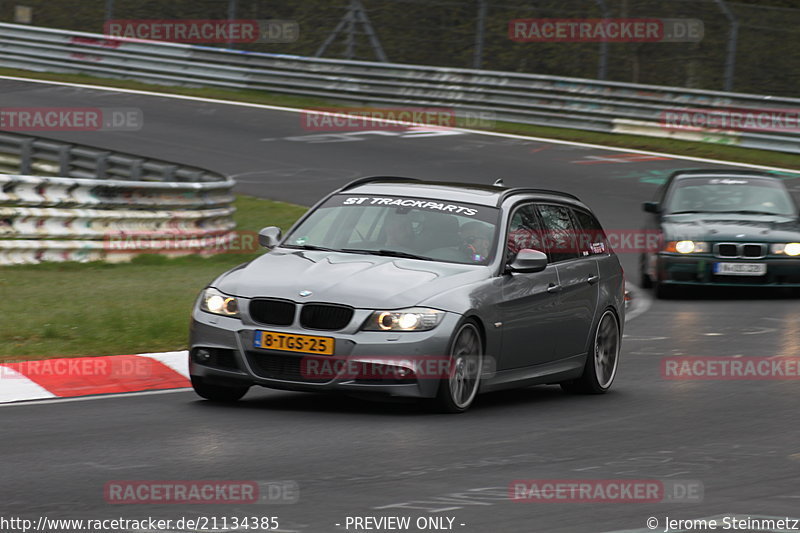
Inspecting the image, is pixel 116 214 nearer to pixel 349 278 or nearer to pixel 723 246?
pixel 723 246

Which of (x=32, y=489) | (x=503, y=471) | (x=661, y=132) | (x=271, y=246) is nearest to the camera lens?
(x=32, y=489)

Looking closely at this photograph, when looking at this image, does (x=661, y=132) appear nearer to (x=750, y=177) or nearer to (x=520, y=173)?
(x=520, y=173)

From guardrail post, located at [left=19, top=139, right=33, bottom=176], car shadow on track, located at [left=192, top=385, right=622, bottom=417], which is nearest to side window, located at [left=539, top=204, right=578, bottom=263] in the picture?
car shadow on track, located at [left=192, top=385, right=622, bottom=417]

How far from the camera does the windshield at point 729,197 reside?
18.3 m

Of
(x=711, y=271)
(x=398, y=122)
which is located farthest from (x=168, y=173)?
(x=398, y=122)

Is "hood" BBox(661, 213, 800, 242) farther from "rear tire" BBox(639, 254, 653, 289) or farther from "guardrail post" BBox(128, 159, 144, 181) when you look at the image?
"guardrail post" BBox(128, 159, 144, 181)

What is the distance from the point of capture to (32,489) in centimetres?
665

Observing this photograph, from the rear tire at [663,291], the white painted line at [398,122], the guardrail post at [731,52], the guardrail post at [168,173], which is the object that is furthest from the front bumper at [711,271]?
the guardrail post at [731,52]

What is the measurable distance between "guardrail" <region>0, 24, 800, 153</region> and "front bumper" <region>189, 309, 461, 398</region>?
71.9ft

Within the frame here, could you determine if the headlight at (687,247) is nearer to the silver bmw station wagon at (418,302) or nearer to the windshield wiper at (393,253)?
the silver bmw station wagon at (418,302)

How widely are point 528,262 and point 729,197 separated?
30.6 feet

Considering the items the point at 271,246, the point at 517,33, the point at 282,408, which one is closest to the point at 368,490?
the point at 282,408

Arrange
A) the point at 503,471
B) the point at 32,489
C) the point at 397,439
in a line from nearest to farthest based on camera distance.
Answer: the point at 32,489 → the point at 503,471 → the point at 397,439

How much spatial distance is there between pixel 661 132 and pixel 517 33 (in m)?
4.98
